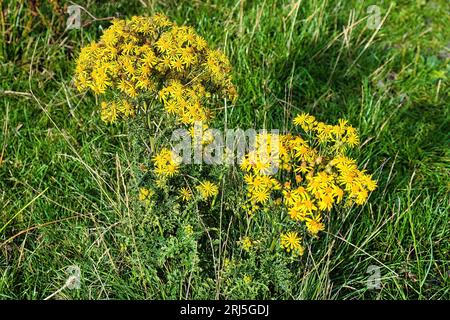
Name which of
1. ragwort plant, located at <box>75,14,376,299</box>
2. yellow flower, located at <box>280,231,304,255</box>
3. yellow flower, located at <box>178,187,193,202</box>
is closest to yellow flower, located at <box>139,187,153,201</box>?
ragwort plant, located at <box>75,14,376,299</box>

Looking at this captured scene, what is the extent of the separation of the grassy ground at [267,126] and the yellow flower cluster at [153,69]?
0.28 meters

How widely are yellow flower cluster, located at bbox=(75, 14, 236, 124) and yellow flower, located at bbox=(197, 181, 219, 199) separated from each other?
0.23 metres

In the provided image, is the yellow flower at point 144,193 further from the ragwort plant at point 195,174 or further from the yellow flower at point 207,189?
the yellow flower at point 207,189

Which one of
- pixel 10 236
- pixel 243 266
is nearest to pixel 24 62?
pixel 10 236

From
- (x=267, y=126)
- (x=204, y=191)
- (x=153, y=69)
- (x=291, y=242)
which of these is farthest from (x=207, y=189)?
(x=267, y=126)

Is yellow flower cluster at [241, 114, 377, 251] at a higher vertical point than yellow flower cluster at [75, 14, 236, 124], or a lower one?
lower

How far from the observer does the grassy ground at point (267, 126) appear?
2.57 m

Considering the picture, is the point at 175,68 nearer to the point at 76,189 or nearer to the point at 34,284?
the point at 76,189

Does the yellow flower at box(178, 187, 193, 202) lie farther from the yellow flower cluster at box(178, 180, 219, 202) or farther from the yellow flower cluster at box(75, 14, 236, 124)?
the yellow flower cluster at box(75, 14, 236, 124)

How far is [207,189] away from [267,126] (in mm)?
884

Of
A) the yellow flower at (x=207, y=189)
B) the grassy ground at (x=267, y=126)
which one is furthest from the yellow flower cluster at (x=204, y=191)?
the grassy ground at (x=267, y=126)

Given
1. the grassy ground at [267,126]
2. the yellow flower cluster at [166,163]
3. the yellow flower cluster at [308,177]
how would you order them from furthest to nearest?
the grassy ground at [267,126] < the yellow flower cluster at [166,163] < the yellow flower cluster at [308,177]

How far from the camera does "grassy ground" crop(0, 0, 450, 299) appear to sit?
2566 millimetres

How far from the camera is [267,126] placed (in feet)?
10.1
